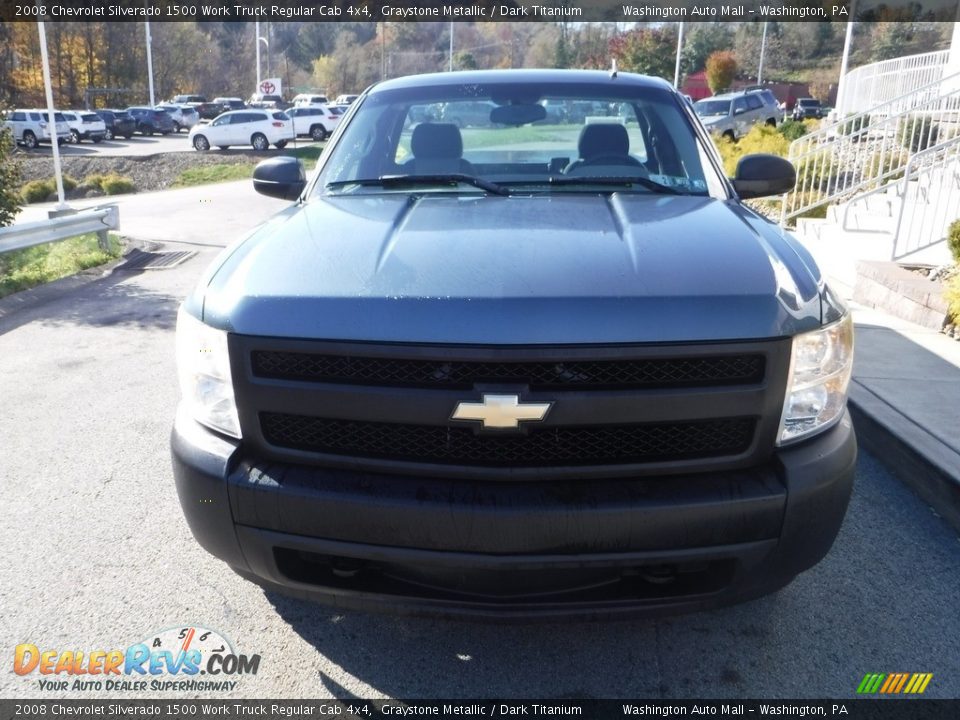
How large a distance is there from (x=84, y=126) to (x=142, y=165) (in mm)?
11953

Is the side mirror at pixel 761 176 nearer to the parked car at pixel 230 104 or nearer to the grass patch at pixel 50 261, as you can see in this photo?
the grass patch at pixel 50 261

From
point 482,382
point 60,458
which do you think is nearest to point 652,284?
point 482,382

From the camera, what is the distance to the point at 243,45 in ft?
291

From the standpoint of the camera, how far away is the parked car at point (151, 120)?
47312 mm

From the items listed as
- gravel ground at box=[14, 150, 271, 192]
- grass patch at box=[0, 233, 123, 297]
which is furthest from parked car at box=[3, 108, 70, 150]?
grass patch at box=[0, 233, 123, 297]

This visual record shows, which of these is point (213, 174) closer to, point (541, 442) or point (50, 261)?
point (50, 261)

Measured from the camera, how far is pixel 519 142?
3.88 meters

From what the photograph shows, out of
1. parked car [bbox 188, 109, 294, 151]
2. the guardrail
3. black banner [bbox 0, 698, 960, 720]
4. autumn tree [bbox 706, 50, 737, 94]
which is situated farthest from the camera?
autumn tree [bbox 706, 50, 737, 94]

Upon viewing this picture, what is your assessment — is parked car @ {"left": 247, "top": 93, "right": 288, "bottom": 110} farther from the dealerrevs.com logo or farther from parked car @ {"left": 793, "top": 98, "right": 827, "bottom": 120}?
the dealerrevs.com logo

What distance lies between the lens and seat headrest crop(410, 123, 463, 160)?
3654 millimetres

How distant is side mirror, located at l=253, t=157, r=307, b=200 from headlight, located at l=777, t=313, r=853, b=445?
2535mm

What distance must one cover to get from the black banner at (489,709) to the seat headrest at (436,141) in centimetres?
228

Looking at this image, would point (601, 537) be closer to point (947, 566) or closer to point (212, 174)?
point (947, 566)

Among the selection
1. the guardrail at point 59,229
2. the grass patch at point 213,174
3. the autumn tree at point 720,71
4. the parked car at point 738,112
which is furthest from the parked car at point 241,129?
the autumn tree at point 720,71
